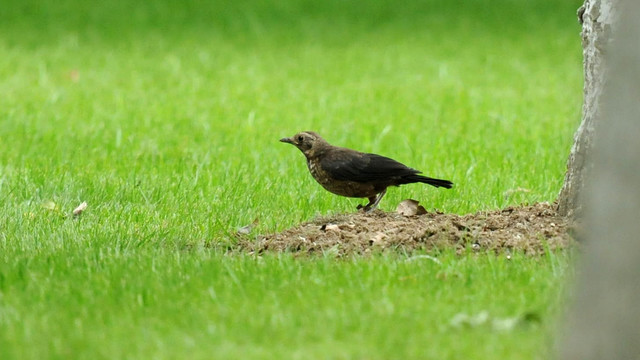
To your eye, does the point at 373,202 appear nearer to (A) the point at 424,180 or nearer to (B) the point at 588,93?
Result: (A) the point at 424,180

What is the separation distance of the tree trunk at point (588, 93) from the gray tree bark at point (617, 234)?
8.11 feet

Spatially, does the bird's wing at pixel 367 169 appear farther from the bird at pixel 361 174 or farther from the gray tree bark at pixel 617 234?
the gray tree bark at pixel 617 234

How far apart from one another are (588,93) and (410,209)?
5.09 ft

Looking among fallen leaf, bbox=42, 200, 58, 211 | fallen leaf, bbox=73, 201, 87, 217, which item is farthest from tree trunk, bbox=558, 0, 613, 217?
fallen leaf, bbox=42, 200, 58, 211

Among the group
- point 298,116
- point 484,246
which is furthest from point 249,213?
point 298,116

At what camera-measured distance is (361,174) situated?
709 centimetres

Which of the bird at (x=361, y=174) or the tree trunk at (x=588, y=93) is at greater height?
the tree trunk at (x=588, y=93)

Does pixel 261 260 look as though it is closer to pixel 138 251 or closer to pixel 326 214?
pixel 138 251

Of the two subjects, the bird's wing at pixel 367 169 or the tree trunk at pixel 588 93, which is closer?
the tree trunk at pixel 588 93

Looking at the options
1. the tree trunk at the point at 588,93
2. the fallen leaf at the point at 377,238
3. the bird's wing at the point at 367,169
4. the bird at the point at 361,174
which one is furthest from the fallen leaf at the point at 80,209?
the tree trunk at the point at 588,93

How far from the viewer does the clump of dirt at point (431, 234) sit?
598 centimetres

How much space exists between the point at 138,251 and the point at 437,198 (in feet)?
9.13

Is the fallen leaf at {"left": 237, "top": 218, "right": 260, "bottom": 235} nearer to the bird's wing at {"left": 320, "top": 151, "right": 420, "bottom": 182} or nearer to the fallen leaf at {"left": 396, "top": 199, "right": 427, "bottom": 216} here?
the bird's wing at {"left": 320, "top": 151, "right": 420, "bottom": 182}

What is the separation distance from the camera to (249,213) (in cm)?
751
